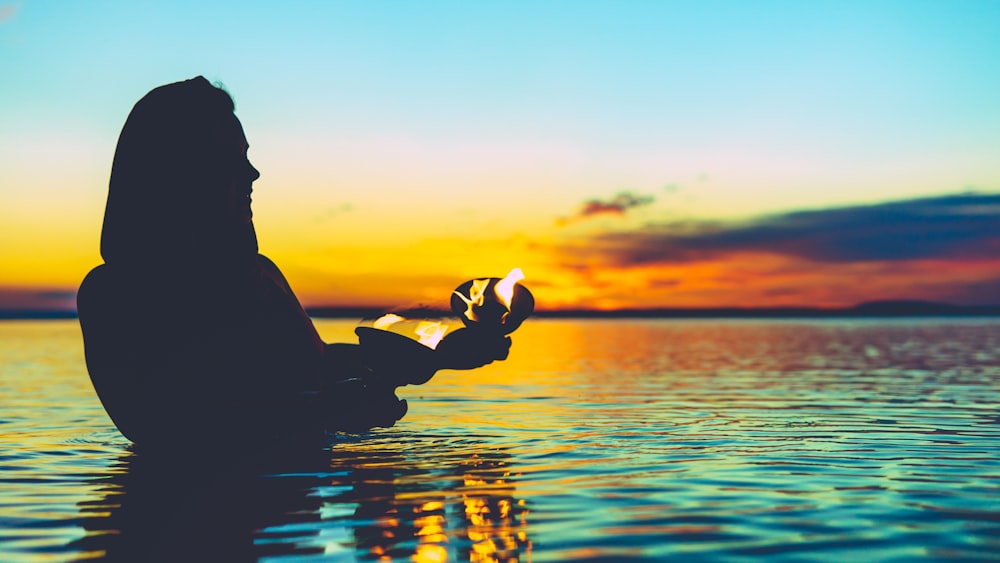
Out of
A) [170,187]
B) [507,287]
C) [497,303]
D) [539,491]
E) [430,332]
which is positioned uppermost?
[170,187]

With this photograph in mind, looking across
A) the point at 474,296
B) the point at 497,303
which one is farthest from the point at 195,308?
the point at 497,303

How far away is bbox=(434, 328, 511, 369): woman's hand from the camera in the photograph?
706cm

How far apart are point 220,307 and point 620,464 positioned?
428 centimetres

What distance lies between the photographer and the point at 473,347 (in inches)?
279

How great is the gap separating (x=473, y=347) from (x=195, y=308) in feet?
6.44

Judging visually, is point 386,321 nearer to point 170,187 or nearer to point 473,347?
point 473,347

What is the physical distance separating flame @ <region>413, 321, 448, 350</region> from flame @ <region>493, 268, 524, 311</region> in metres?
0.60

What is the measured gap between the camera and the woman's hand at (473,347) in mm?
7059

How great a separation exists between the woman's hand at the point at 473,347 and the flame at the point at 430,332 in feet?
0.41

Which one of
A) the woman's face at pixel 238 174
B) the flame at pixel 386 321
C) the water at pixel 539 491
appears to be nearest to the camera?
the water at pixel 539 491

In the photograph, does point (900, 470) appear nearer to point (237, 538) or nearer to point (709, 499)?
point (709, 499)

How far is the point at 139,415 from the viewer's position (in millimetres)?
7590

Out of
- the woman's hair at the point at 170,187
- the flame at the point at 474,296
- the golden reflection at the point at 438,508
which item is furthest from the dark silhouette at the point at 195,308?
the golden reflection at the point at 438,508

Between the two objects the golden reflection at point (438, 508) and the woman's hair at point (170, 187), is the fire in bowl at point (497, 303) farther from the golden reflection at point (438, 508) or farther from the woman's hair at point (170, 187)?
the woman's hair at point (170, 187)
